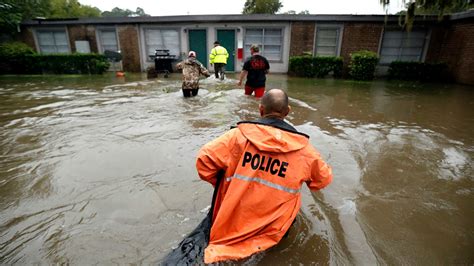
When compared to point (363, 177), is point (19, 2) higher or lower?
higher

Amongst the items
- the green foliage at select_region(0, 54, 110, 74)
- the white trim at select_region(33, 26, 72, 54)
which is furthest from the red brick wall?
the white trim at select_region(33, 26, 72, 54)

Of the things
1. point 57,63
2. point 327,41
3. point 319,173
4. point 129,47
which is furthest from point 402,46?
point 57,63

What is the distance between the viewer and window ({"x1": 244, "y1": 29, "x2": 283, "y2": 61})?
15.8m

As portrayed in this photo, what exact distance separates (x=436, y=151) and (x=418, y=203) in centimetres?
205

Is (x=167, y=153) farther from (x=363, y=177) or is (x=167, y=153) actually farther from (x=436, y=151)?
(x=436, y=151)

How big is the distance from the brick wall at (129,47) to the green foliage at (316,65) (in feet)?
31.2

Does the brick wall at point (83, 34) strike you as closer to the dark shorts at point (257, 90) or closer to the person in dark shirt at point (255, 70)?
the dark shorts at point (257, 90)

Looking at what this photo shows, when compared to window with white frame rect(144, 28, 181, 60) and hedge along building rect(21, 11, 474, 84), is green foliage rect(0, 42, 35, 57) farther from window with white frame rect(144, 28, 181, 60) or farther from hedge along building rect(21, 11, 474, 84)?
window with white frame rect(144, 28, 181, 60)

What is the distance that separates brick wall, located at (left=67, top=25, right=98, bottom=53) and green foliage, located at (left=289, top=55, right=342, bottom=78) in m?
12.4

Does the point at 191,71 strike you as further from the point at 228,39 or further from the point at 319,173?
the point at 228,39

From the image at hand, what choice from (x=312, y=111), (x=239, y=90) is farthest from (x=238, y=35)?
(x=312, y=111)

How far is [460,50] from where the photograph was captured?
12.9 m

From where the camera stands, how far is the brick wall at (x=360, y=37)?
1467cm

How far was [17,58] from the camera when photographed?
51.1ft
